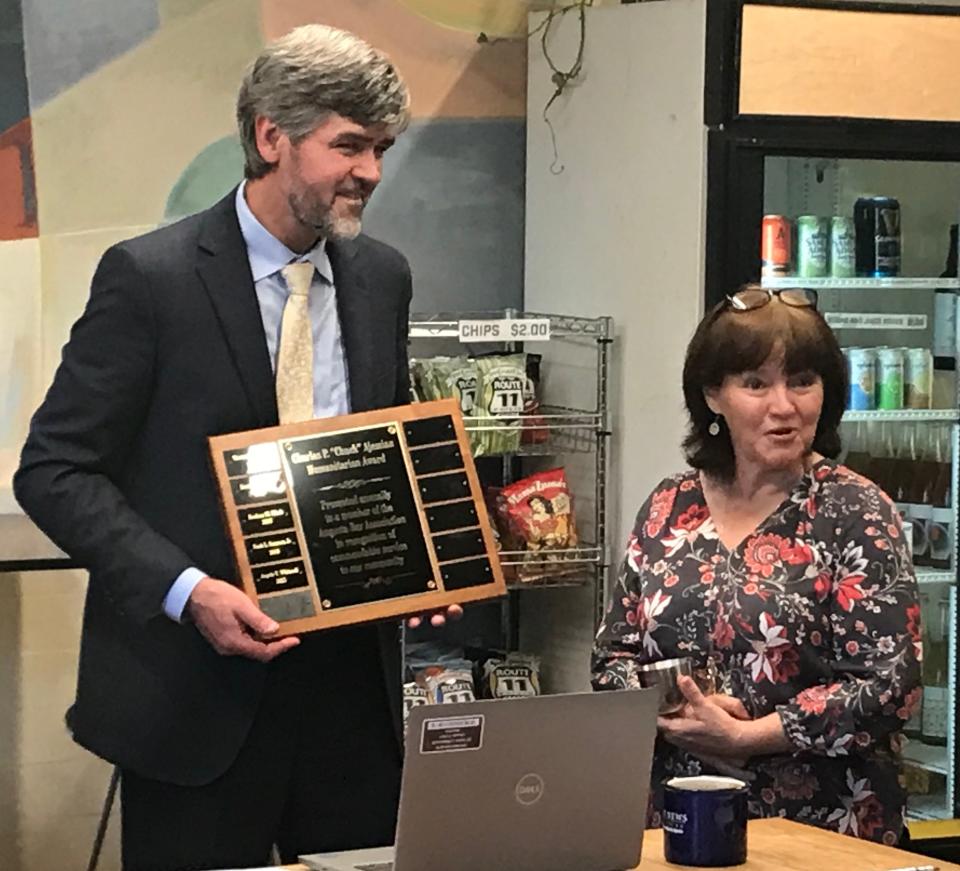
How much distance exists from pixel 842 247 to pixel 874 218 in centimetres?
12

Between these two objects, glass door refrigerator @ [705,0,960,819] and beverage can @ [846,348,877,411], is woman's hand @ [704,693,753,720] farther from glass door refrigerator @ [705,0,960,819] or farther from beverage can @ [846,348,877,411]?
beverage can @ [846,348,877,411]

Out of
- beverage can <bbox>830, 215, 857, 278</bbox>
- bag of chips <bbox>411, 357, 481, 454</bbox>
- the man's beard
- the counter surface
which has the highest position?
beverage can <bbox>830, 215, 857, 278</bbox>

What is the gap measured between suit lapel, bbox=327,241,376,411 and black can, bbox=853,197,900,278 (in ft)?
7.07

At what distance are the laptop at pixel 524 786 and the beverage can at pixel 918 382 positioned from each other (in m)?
2.74

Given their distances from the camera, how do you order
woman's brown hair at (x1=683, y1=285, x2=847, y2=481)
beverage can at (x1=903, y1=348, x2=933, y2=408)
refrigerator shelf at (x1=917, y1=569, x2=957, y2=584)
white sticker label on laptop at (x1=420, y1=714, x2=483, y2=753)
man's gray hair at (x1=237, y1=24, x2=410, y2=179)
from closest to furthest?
white sticker label on laptop at (x1=420, y1=714, x2=483, y2=753)
man's gray hair at (x1=237, y1=24, x2=410, y2=179)
woman's brown hair at (x1=683, y1=285, x2=847, y2=481)
refrigerator shelf at (x1=917, y1=569, x2=957, y2=584)
beverage can at (x1=903, y1=348, x2=933, y2=408)

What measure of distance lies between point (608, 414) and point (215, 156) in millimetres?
1130

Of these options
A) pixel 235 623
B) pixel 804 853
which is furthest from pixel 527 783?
pixel 235 623

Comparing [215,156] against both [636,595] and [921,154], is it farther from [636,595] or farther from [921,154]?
[636,595]

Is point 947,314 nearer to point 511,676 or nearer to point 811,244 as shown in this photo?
point 811,244

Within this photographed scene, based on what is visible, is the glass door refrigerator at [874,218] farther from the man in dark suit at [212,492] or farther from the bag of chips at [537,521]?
the man in dark suit at [212,492]

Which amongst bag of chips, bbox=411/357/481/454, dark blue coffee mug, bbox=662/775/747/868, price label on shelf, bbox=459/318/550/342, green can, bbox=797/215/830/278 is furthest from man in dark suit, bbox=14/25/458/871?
green can, bbox=797/215/830/278

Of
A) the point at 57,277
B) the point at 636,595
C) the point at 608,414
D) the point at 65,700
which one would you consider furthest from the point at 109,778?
the point at 636,595

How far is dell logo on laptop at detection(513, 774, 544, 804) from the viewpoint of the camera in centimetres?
189

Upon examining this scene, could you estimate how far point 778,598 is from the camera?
8.50 feet
